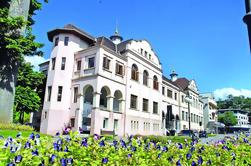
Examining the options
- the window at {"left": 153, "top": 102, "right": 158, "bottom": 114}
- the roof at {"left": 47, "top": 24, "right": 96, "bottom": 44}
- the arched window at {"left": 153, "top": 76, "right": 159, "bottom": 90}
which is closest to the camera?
the roof at {"left": 47, "top": 24, "right": 96, "bottom": 44}

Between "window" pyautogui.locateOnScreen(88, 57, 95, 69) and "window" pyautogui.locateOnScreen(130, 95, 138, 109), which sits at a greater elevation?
"window" pyautogui.locateOnScreen(88, 57, 95, 69)

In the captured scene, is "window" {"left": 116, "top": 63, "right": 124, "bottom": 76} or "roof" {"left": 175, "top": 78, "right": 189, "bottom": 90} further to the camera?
"roof" {"left": 175, "top": 78, "right": 189, "bottom": 90}

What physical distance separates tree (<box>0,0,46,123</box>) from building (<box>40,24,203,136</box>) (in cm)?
1073

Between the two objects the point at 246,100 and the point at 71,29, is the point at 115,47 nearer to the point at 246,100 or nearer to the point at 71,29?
the point at 71,29

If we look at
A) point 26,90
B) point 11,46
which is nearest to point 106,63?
point 26,90

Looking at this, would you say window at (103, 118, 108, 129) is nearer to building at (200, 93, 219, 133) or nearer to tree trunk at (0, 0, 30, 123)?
tree trunk at (0, 0, 30, 123)

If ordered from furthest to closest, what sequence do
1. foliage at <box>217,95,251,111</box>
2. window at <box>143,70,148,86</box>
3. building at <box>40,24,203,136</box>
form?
foliage at <box>217,95,251,111</box> < window at <box>143,70,148,86</box> < building at <box>40,24,203,136</box>

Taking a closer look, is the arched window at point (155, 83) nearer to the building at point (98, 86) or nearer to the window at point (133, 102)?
the building at point (98, 86)

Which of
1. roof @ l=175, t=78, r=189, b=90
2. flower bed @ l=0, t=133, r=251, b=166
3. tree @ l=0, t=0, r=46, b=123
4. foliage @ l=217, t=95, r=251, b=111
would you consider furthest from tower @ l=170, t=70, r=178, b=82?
foliage @ l=217, t=95, r=251, b=111

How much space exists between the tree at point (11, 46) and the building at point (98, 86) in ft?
35.2

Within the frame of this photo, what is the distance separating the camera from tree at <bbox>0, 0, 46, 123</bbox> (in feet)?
59.6

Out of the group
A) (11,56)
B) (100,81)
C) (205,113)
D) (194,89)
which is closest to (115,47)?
(100,81)

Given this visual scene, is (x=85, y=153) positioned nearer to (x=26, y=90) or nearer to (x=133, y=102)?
(x=26, y=90)

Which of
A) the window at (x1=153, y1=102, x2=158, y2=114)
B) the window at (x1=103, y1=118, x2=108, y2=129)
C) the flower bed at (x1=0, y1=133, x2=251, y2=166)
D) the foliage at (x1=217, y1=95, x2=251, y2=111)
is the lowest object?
the flower bed at (x1=0, y1=133, x2=251, y2=166)
